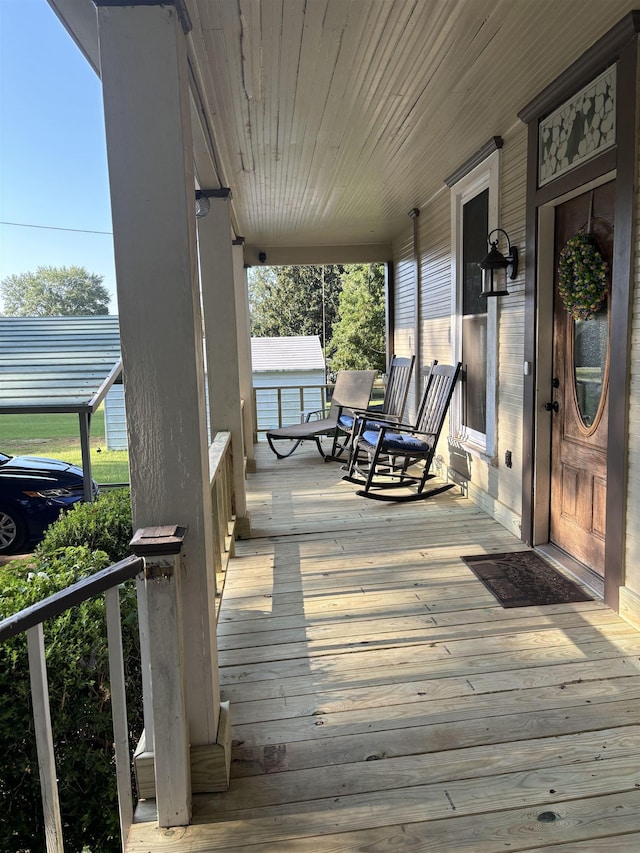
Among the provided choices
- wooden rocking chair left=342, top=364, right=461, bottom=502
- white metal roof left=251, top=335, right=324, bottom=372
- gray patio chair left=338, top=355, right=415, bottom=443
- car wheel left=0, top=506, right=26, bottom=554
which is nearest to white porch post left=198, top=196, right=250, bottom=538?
wooden rocking chair left=342, top=364, right=461, bottom=502

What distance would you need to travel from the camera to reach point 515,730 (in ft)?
6.35

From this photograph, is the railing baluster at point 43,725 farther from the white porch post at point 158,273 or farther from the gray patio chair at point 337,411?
the gray patio chair at point 337,411

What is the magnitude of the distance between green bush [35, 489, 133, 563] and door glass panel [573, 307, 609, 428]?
2611 mm

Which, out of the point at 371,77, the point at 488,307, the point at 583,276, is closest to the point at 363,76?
the point at 371,77

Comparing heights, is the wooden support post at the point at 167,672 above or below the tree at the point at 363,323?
below

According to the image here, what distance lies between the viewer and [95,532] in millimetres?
3254

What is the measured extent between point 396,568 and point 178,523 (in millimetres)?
1983

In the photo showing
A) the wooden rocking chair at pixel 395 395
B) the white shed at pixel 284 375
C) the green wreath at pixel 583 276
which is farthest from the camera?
the white shed at pixel 284 375

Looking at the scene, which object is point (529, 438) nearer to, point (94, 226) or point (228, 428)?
point (228, 428)

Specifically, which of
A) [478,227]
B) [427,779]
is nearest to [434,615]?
[427,779]

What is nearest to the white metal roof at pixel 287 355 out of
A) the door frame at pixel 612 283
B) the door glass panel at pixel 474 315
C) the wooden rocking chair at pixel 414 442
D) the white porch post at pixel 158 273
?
the wooden rocking chair at pixel 414 442

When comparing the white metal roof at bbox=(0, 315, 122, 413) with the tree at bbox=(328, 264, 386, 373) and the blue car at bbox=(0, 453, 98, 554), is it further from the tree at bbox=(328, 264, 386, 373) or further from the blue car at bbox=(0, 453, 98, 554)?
the tree at bbox=(328, 264, 386, 373)

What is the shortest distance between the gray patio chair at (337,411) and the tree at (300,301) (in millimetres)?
19629

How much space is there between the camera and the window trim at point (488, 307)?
407 centimetres
